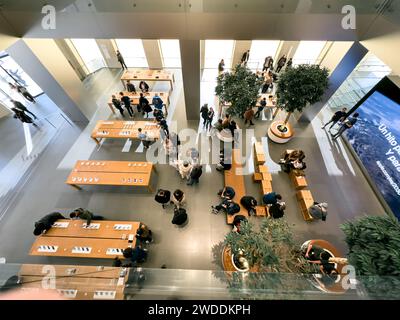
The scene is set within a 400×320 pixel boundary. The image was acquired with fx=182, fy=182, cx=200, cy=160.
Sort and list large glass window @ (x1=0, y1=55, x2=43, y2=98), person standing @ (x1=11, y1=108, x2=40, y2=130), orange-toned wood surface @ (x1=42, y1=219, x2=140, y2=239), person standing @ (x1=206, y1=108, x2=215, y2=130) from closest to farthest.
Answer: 1. orange-toned wood surface @ (x1=42, y1=219, x2=140, y2=239)
2. person standing @ (x1=11, y1=108, x2=40, y2=130)
3. person standing @ (x1=206, y1=108, x2=215, y2=130)
4. large glass window @ (x1=0, y1=55, x2=43, y2=98)

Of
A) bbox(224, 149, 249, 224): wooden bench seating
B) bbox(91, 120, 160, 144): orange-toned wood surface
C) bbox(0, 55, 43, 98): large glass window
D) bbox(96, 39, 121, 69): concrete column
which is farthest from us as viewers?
bbox(96, 39, 121, 69): concrete column

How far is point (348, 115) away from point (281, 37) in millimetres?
4063

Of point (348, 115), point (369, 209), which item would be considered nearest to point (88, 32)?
point (348, 115)

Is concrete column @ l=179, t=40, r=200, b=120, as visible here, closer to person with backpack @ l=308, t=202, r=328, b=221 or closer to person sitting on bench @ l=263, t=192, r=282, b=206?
person sitting on bench @ l=263, t=192, r=282, b=206

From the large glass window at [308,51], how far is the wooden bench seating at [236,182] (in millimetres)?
7997

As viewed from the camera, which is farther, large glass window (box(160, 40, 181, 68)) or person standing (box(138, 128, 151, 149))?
large glass window (box(160, 40, 181, 68))

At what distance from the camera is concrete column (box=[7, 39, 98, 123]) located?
18.8 feet

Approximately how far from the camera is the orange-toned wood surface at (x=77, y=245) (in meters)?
4.27

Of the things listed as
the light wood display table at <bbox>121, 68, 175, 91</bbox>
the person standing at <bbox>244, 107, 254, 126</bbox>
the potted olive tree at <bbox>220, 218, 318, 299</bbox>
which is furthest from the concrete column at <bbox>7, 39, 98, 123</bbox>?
the potted olive tree at <bbox>220, 218, 318, 299</bbox>

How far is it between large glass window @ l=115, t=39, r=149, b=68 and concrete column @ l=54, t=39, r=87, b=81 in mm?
2279

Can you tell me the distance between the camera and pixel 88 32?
545 centimetres

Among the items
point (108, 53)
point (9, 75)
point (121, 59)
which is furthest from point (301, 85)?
point (9, 75)

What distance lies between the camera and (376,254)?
2596mm

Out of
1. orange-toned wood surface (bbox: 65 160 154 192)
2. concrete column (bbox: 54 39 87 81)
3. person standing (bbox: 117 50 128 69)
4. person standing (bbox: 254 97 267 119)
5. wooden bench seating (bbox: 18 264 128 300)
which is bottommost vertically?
wooden bench seating (bbox: 18 264 128 300)
